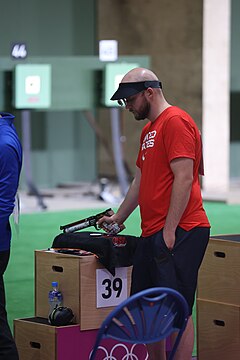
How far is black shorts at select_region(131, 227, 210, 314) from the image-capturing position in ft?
16.3

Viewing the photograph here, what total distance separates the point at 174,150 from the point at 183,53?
10463 mm

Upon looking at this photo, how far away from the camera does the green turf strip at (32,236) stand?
770 centimetres

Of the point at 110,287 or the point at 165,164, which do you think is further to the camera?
the point at 110,287

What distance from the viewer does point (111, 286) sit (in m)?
5.50

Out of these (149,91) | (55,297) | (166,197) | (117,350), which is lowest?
(117,350)

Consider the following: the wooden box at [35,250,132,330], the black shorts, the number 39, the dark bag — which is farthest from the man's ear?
the number 39

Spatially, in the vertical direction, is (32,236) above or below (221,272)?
below

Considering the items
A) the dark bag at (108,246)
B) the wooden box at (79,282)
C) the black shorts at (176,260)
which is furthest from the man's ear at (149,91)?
the wooden box at (79,282)

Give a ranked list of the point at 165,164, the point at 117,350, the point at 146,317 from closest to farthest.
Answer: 1. the point at 146,317
2. the point at 165,164
3. the point at 117,350

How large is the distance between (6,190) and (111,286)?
998mm

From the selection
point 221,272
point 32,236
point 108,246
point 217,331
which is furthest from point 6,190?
point 32,236

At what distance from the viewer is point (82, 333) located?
5375 millimetres

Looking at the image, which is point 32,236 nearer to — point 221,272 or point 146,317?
point 221,272

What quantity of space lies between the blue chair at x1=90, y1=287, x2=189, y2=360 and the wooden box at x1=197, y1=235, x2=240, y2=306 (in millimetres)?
1526
